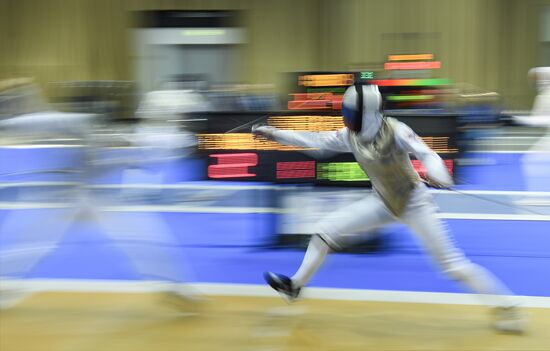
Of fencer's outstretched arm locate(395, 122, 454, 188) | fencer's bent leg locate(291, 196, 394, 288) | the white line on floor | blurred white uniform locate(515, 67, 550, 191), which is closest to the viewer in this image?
fencer's outstretched arm locate(395, 122, 454, 188)

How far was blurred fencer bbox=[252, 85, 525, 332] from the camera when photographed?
3500 mm

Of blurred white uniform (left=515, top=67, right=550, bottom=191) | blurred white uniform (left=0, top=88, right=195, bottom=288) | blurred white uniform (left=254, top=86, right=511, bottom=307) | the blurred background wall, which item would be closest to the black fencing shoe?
blurred white uniform (left=254, top=86, right=511, bottom=307)

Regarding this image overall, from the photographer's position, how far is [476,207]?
718cm

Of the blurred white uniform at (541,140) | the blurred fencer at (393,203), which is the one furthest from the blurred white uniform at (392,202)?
the blurred white uniform at (541,140)

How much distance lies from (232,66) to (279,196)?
36.3ft

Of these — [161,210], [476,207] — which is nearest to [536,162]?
[476,207]

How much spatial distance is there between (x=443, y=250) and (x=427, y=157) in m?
0.54

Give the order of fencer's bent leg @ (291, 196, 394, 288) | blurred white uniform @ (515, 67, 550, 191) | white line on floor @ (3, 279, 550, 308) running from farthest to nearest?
blurred white uniform @ (515, 67, 550, 191) → white line on floor @ (3, 279, 550, 308) → fencer's bent leg @ (291, 196, 394, 288)

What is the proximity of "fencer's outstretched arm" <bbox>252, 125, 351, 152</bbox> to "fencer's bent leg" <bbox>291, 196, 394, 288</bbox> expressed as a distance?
359 mm

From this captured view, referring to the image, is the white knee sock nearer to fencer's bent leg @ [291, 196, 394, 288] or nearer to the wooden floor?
fencer's bent leg @ [291, 196, 394, 288]

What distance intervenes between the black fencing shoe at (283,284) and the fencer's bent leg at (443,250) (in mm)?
784

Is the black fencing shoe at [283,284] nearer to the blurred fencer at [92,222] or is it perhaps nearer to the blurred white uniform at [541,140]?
the blurred fencer at [92,222]

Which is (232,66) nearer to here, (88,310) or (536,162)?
(536,162)

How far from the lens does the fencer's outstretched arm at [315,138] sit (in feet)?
12.3
